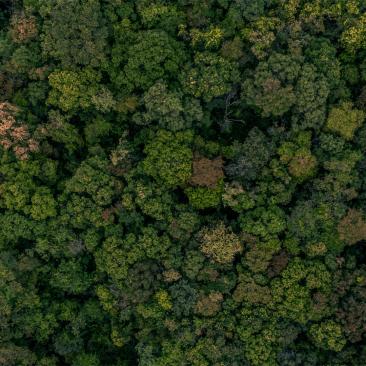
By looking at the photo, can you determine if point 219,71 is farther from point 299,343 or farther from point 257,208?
point 299,343

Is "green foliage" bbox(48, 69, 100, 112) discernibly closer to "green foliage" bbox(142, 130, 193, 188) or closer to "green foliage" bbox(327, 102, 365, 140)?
"green foliage" bbox(142, 130, 193, 188)

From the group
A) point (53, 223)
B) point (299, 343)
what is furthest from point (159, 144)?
point (299, 343)

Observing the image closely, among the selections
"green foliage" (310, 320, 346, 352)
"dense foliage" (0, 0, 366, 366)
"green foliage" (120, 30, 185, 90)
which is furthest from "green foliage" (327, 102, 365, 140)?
"green foliage" (310, 320, 346, 352)

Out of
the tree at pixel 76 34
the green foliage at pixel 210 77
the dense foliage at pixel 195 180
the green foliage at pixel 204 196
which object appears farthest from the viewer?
the green foliage at pixel 204 196

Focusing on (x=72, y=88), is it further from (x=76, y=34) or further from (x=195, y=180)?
(x=195, y=180)

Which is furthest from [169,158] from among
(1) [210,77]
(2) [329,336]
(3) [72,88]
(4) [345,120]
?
(2) [329,336]

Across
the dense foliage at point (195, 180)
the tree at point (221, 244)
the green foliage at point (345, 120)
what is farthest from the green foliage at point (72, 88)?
the green foliage at point (345, 120)

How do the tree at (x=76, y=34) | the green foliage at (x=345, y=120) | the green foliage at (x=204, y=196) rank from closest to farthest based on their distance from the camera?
the green foliage at (x=345, y=120), the tree at (x=76, y=34), the green foliage at (x=204, y=196)

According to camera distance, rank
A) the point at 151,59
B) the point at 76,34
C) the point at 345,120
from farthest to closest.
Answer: the point at 76,34 → the point at 151,59 → the point at 345,120

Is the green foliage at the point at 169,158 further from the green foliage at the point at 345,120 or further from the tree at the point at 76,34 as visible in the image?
the green foliage at the point at 345,120
